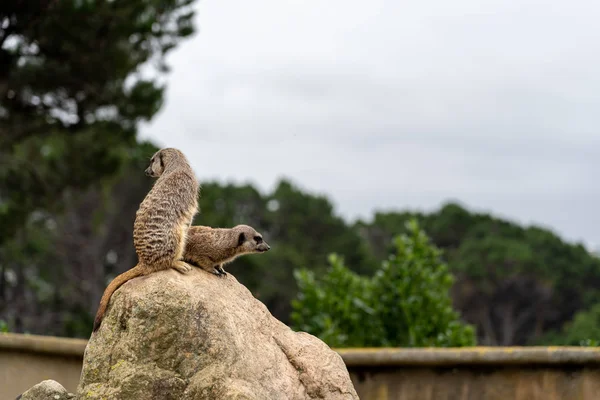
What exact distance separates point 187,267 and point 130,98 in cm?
1105

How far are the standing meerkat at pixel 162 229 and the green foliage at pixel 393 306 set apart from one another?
15.8 feet

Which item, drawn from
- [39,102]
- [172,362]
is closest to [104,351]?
[172,362]

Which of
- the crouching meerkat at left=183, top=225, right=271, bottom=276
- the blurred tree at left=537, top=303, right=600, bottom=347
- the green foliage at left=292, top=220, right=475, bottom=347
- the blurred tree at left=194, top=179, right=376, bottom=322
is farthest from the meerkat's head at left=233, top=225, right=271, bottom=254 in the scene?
the blurred tree at left=194, top=179, right=376, bottom=322

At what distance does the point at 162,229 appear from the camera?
4945mm

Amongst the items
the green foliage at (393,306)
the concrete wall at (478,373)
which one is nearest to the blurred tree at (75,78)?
the green foliage at (393,306)

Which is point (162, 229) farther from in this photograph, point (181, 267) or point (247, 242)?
point (247, 242)

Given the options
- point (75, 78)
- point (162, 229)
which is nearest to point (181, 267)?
point (162, 229)

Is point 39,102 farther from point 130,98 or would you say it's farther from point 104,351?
point 104,351

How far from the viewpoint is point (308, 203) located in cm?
3672

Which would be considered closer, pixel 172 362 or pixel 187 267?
pixel 172 362

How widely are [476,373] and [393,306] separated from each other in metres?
3.16

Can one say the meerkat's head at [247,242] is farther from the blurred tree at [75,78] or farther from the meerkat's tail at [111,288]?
the blurred tree at [75,78]

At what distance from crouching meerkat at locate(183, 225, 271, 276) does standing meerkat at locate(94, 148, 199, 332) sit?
0.57 feet

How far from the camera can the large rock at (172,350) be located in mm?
4684
